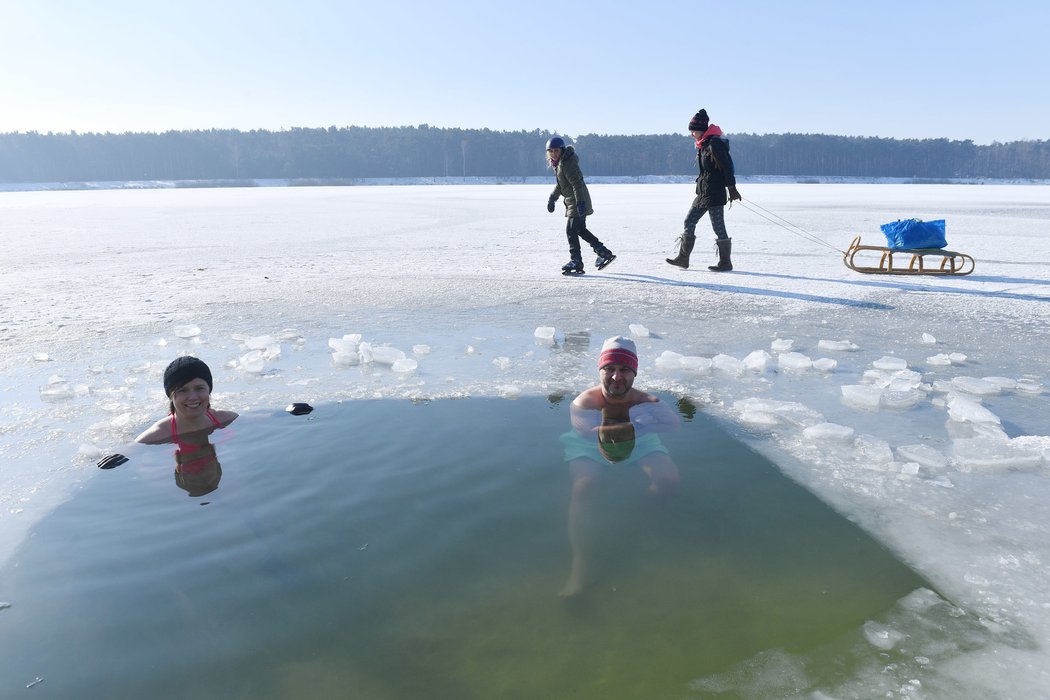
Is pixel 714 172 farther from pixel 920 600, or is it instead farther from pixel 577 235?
pixel 920 600

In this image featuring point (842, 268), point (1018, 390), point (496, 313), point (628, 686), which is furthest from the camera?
point (842, 268)

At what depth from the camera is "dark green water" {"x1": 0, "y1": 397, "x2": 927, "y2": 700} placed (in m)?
1.89

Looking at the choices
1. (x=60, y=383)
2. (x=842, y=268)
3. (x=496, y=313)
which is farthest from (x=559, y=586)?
(x=842, y=268)

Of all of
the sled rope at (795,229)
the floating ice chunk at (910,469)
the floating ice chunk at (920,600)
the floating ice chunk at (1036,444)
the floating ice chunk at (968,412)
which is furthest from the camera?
the sled rope at (795,229)

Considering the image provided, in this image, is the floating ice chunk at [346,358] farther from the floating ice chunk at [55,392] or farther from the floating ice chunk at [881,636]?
the floating ice chunk at [881,636]

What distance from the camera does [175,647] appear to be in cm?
201

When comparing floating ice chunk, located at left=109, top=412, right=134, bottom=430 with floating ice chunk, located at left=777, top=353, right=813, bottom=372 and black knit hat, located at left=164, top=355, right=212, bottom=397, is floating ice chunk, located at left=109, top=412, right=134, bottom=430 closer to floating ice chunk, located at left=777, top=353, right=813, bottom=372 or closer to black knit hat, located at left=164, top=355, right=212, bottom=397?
black knit hat, located at left=164, top=355, right=212, bottom=397

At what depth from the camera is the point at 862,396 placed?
13.0 ft

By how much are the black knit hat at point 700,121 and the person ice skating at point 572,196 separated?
4.66 ft

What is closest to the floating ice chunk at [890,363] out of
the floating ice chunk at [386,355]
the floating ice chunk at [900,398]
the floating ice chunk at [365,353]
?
the floating ice chunk at [900,398]

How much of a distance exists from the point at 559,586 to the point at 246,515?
54.6 inches

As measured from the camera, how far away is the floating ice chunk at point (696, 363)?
4.68 metres

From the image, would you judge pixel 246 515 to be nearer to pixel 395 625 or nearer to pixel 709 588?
pixel 395 625

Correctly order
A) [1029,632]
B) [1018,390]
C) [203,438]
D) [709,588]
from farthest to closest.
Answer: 1. [1018,390]
2. [203,438]
3. [709,588]
4. [1029,632]
